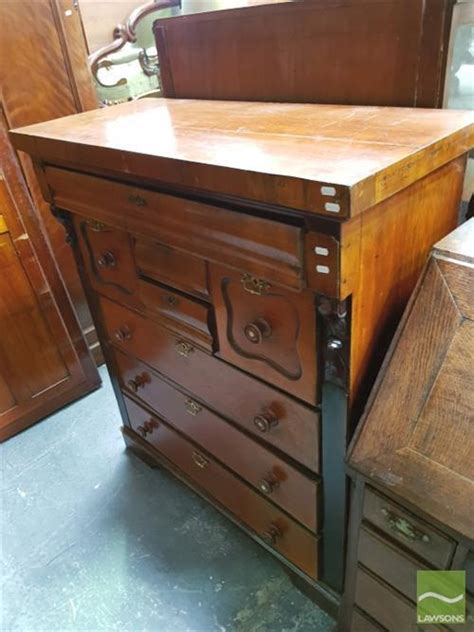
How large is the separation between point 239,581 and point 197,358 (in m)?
0.65

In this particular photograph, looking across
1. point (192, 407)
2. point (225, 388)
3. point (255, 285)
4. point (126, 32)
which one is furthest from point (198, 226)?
point (126, 32)

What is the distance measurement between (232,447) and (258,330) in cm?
40

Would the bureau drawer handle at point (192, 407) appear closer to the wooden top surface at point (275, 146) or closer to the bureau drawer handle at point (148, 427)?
the bureau drawer handle at point (148, 427)

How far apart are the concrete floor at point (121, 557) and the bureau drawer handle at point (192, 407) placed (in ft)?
1.44

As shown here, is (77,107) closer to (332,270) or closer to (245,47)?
(245,47)

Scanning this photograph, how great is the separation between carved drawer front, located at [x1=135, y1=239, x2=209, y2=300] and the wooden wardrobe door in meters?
0.78

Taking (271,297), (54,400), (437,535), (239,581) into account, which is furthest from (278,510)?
(54,400)

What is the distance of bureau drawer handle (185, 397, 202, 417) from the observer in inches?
45.5

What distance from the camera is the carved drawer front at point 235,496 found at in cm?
109

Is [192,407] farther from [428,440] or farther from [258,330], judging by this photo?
[428,440]

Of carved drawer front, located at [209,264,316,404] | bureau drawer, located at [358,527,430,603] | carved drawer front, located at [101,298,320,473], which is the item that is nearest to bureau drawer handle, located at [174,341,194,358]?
carved drawer front, located at [101,298,320,473]

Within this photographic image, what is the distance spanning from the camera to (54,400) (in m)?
1.87

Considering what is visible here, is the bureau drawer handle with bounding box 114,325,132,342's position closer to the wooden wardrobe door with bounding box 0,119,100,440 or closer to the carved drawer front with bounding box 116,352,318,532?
the carved drawer front with bounding box 116,352,318,532

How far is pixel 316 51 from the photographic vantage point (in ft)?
3.06
